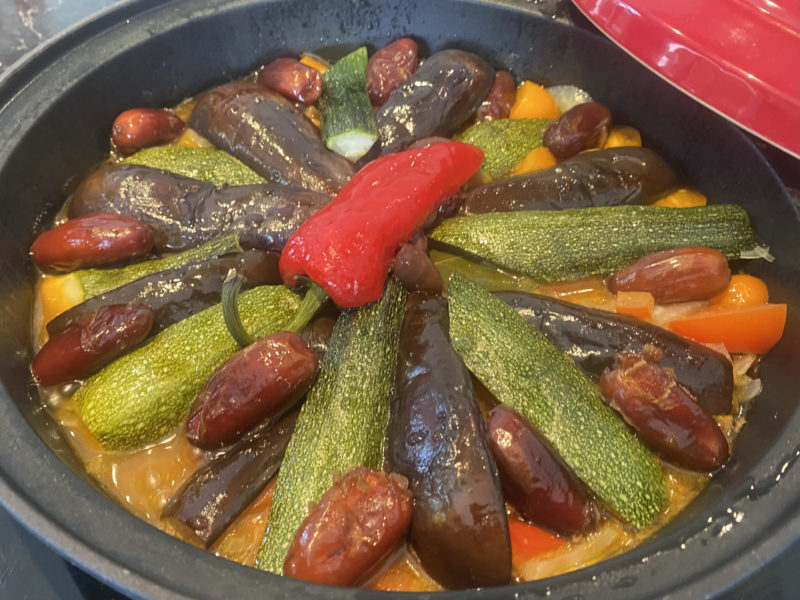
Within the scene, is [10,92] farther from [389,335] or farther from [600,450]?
[600,450]

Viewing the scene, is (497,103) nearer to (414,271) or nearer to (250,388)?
(414,271)

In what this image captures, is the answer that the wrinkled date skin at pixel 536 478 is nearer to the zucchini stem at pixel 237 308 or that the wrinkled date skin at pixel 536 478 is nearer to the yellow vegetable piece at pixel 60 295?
the zucchini stem at pixel 237 308

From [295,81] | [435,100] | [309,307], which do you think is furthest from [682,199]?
[295,81]

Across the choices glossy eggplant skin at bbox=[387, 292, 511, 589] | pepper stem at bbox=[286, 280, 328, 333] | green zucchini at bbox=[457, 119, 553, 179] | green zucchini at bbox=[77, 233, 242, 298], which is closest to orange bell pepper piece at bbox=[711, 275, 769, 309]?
green zucchini at bbox=[457, 119, 553, 179]

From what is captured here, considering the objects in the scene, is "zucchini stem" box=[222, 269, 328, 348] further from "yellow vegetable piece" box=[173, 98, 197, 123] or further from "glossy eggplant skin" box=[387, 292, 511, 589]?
"yellow vegetable piece" box=[173, 98, 197, 123]

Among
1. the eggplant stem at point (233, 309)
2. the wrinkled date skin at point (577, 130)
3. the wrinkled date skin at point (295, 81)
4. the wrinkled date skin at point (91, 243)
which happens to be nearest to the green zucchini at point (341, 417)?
the eggplant stem at point (233, 309)

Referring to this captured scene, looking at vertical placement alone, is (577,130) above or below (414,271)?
below

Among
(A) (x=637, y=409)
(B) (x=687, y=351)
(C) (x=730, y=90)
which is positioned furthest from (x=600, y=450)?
(C) (x=730, y=90)
